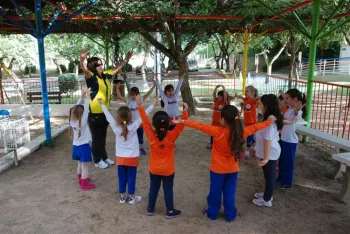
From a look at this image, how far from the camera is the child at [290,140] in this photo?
4176mm

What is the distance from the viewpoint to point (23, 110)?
1041cm

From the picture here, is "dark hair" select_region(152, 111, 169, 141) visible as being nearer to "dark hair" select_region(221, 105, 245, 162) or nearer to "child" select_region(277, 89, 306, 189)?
"dark hair" select_region(221, 105, 245, 162)

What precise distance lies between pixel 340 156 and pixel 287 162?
681mm

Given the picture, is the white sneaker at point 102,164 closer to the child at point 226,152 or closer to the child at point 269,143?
the child at point 226,152

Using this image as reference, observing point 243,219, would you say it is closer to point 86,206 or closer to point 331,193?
point 331,193

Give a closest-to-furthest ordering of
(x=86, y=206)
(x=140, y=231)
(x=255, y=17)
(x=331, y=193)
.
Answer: (x=140, y=231) → (x=86, y=206) → (x=331, y=193) → (x=255, y=17)

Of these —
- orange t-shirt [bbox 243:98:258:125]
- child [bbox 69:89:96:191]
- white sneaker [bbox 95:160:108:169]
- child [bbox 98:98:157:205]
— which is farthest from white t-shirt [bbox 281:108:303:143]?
white sneaker [bbox 95:160:108:169]

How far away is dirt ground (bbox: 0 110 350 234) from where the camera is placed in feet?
10.8

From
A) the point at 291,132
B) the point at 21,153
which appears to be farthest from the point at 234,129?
the point at 21,153

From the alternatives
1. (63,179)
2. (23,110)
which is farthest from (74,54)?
(63,179)

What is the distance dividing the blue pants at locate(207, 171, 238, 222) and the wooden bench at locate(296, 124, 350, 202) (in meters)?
1.61

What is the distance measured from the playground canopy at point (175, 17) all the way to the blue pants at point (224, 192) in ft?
13.1

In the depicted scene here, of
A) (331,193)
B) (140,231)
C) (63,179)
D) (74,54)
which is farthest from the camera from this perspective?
(74,54)

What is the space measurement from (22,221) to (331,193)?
4117mm
